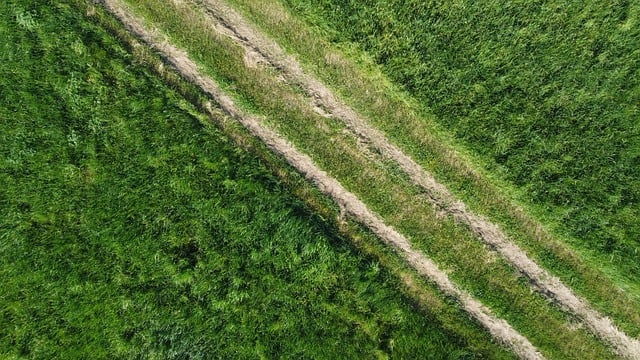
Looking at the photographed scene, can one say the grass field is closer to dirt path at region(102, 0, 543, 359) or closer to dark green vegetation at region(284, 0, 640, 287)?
dark green vegetation at region(284, 0, 640, 287)

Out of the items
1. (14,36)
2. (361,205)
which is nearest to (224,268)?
(361,205)

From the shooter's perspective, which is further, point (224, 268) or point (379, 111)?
point (379, 111)

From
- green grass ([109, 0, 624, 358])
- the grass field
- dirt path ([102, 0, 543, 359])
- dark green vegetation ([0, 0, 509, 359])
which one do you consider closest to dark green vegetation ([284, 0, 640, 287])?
the grass field

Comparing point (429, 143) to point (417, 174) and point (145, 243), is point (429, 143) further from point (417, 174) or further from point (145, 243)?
point (145, 243)

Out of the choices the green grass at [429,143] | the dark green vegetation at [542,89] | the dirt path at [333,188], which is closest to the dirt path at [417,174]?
the green grass at [429,143]

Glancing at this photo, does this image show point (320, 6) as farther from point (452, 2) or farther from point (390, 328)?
point (390, 328)

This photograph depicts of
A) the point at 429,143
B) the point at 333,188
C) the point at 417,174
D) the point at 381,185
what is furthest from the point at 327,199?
the point at 429,143

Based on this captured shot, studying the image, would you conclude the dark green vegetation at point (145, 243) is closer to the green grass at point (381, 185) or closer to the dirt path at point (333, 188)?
the dirt path at point (333, 188)
